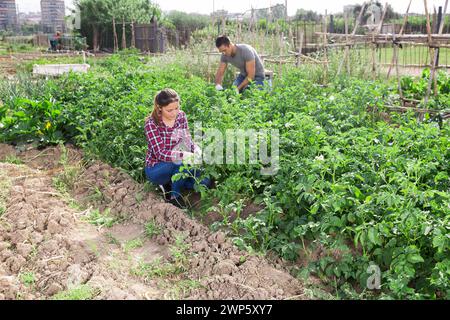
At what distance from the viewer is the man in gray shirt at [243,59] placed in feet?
21.8

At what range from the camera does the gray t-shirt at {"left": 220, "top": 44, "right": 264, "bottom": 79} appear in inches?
265

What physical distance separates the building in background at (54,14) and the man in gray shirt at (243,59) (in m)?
19.1

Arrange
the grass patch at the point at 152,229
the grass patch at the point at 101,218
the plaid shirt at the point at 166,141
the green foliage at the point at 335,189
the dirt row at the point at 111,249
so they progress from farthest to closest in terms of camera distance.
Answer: the plaid shirt at the point at 166,141 → the grass patch at the point at 101,218 → the grass patch at the point at 152,229 → the dirt row at the point at 111,249 → the green foliage at the point at 335,189

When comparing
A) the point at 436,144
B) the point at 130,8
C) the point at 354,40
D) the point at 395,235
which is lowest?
the point at 395,235

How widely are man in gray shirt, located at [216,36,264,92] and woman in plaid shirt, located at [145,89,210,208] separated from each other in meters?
2.57

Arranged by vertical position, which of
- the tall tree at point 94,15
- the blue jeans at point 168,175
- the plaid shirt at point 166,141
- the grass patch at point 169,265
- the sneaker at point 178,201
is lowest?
the grass patch at point 169,265

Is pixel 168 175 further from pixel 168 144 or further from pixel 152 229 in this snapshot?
pixel 152 229

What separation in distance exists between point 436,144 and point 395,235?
3.66 feet

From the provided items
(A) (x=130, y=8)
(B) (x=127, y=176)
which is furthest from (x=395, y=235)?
(A) (x=130, y=8)

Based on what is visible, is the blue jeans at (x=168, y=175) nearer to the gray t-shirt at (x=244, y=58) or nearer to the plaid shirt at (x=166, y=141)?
the plaid shirt at (x=166, y=141)

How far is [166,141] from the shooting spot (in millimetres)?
4152

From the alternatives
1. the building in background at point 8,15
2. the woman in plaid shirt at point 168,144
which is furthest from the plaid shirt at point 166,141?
the building in background at point 8,15
